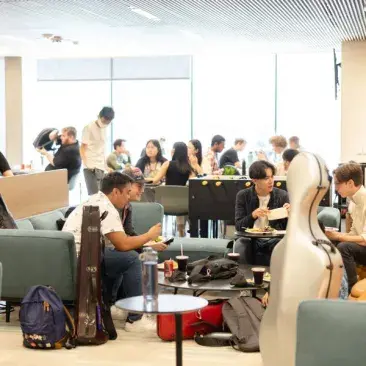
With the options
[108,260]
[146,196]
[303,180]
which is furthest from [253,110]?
[303,180]

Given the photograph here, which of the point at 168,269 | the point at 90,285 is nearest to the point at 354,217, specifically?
the point at 168,269

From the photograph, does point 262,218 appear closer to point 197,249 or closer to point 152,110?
point 197,249

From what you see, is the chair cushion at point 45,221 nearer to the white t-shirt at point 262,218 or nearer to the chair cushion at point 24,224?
the chair cushion at point 24,224

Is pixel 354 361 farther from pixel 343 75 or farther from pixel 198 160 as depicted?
pixel 343 75

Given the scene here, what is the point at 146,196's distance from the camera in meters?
10.1

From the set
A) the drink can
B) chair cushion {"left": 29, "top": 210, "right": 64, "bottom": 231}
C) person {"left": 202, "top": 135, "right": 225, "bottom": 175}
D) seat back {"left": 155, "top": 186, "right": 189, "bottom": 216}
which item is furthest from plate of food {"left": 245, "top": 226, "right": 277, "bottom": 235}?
person {"left": 202, "top": 135, "right": 225, "bottom": 175}

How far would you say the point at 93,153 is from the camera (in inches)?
411

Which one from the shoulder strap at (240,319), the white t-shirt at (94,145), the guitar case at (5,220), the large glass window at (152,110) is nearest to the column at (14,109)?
the large glass window at (152,110)

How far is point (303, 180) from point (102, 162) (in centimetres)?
706

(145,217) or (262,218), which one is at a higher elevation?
(262,218)

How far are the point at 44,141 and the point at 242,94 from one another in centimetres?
528

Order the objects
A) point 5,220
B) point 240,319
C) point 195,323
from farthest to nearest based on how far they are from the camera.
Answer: point 5,220
point 195,323
point 240,319

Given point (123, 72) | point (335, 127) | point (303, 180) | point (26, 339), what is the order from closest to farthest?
point (303, 180) < point (26, 339) < point (335, 127) < point (123, 72)

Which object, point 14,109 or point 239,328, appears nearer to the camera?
point 239,328
